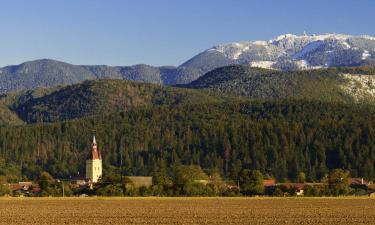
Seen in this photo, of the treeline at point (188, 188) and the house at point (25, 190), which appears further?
the house at point (25, 190)

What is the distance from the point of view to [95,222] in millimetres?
75250

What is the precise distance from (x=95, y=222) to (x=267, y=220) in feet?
46.5

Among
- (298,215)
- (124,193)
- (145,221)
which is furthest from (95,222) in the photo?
(124,193)

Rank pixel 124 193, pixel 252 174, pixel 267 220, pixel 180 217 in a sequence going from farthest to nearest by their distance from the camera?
pixel 252 174 < pixel 124 193 < pixel 180 217 < pixel 267 220

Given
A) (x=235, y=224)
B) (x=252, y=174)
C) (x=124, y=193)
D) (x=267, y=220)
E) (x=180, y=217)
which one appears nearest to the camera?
(x=235, y=224)

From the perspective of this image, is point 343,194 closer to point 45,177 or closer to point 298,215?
point 45,177

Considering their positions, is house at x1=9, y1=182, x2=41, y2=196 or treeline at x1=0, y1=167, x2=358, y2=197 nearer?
treeline at x1=0, y1=167, x2=358, y2=197

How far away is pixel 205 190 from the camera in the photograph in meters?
161

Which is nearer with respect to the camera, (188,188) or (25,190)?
(188,188)

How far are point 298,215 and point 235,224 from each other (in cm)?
1471

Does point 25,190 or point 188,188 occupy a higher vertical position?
point 188,188

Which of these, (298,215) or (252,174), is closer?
(298,215)

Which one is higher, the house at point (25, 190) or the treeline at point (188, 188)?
the treeline at point (188, 188)

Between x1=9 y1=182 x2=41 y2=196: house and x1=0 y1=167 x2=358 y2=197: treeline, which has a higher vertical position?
x1=0 y1=167 x2=358 y2=197: treeline
